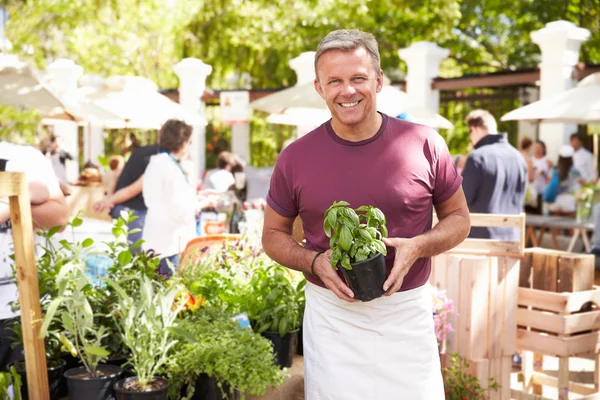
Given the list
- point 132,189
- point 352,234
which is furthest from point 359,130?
point 132,189

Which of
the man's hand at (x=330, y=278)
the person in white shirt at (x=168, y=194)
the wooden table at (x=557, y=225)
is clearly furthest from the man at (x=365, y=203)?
the wooden table at (x=557, y=225)

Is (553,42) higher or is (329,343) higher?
(553,42)

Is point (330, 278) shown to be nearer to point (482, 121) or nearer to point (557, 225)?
point (482, 121)

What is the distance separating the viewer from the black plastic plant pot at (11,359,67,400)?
277cm

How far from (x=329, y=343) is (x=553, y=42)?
9.30m

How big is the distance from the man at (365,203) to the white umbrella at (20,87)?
6172 mm

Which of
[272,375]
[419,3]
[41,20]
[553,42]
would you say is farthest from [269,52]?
[272,375]

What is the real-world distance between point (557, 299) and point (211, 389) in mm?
2320

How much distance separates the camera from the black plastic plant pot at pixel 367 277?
2.08m

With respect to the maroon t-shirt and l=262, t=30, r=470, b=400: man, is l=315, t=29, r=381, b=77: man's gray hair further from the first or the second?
the maroon t-shirt

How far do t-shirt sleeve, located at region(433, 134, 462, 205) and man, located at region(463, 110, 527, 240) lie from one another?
3.15 m

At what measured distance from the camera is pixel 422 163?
7.47 feet

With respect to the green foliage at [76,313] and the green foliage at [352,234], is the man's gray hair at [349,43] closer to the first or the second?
the green foliage at [352,234]

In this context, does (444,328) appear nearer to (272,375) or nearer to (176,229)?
(272,375)
